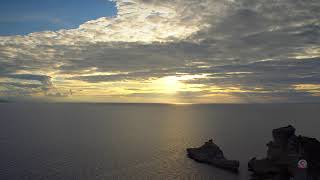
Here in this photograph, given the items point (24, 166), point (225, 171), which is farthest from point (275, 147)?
point (24, 166)

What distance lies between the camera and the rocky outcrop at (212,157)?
84.9 metres

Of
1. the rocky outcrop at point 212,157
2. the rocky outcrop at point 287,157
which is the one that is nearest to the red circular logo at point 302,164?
the rocky outcrop at point 287,157

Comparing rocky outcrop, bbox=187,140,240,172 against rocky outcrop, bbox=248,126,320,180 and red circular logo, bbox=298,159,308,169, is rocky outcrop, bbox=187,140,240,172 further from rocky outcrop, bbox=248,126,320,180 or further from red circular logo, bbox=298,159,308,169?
red circular logo, bbox=298,159,308,169

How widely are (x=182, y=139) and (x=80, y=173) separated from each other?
249 ft

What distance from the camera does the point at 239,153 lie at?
352 feet

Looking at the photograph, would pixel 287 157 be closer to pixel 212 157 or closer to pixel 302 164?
pixel 212 157

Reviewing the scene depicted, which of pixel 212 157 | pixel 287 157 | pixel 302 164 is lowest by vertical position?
pixel 212 157

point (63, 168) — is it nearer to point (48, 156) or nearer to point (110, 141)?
point (48, 156)

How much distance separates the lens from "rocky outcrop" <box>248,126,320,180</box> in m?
66.8

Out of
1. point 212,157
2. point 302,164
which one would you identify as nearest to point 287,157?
point 212,157

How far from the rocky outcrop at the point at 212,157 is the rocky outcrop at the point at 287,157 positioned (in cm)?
653

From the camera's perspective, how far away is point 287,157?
71.5 m

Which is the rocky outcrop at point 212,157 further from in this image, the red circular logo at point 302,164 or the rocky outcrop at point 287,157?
the red circular logo at point 302,164

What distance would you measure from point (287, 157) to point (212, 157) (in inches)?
1034
